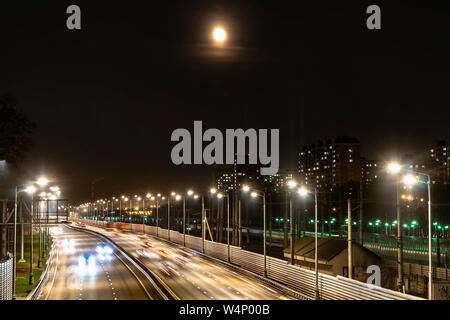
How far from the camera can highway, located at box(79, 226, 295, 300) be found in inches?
1304

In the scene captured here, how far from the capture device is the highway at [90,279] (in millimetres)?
33250

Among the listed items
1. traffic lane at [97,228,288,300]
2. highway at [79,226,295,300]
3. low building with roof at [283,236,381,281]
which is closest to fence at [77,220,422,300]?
highway at [79,226,295,300]

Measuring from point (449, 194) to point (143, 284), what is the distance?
66407 millimetres

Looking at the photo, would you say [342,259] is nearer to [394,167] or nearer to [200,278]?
[200,278]

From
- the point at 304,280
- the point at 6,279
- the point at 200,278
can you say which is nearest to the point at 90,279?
the point at 200,278

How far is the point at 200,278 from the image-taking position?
41.7m

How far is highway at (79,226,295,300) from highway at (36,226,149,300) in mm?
2983

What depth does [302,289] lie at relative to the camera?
107ft

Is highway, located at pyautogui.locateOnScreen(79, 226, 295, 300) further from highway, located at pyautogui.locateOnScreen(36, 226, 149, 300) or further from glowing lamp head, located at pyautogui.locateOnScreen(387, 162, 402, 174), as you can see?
glowing lamp head, located at pyautogui.locateOnScreen(387, 162, 402, 174)

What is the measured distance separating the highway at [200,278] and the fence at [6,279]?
10.7 meters

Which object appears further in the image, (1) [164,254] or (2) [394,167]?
(1) [164,254]

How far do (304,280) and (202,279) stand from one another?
11.4 metres
